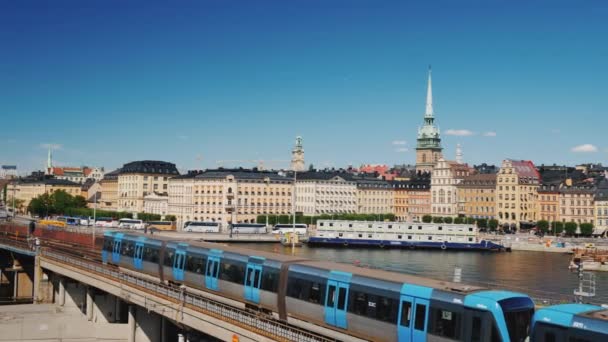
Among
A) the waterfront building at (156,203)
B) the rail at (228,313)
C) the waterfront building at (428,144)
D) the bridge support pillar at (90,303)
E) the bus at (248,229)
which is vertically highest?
the waterfront building at (428,144)

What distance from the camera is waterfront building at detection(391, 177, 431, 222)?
148 metres

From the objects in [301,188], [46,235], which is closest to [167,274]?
[46,235]

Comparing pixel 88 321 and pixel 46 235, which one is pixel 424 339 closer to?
pixel 88 321

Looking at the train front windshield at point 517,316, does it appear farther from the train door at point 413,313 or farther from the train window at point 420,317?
the train window at point 420,317

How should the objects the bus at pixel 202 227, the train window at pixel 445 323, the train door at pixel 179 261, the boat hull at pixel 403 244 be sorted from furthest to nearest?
1. the bus at pixel 202 227
2. the boat hull at pixel 403 244
3. the train door at pixel 179 261
4. the train window at pixel 445 323

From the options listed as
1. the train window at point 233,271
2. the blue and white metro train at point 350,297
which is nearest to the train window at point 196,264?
the blue and white metro train at point 350,297

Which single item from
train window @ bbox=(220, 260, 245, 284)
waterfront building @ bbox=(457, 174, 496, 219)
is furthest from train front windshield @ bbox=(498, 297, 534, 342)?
waterfront building @ bbox=(457, 174, 496, 219)

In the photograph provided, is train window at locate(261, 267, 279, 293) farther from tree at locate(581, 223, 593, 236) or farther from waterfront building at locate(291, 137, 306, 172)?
waterfront building at locate(291, 137, 306, 172)

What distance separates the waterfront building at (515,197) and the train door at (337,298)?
111823mm

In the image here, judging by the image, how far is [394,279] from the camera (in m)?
20.3

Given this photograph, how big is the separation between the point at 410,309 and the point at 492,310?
9.21 feet

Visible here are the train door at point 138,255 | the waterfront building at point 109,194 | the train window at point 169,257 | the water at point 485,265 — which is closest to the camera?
the train window at point 169,257

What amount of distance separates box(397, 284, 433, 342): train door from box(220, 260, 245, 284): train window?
9.18 m

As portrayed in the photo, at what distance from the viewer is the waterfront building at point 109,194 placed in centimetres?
17212
